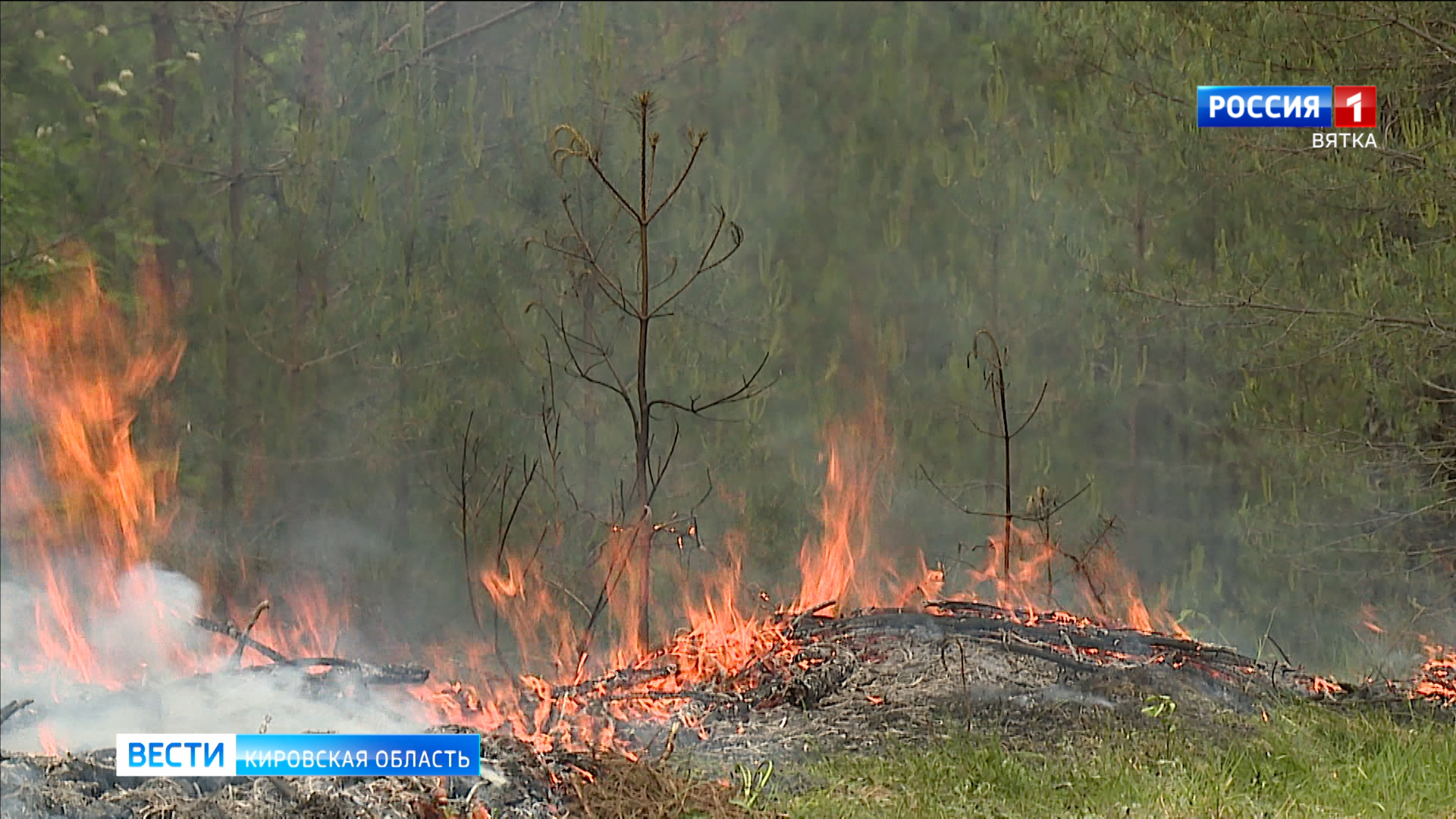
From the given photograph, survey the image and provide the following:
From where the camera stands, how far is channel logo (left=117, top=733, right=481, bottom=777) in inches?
155

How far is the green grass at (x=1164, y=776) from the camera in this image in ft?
13.8

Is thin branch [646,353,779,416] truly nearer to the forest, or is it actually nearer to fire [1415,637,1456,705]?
the forest

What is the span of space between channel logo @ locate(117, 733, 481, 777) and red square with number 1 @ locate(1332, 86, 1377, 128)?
207 inches

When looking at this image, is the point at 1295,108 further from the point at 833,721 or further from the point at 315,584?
the point at 315,584

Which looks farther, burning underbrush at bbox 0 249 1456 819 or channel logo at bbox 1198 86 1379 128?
channel logo at bbox 1198 86 1379 128

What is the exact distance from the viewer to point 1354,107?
697 centimetres

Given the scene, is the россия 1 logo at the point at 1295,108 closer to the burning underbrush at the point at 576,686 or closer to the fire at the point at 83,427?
the burning underbrush at the point at 576,686

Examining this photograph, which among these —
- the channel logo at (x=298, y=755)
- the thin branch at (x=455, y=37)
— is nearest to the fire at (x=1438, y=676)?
the channel logo at (x=298, y=755)

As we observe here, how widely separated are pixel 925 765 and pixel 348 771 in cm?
183

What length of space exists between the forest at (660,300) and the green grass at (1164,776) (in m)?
3.65

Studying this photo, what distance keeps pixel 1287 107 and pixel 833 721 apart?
4.39m

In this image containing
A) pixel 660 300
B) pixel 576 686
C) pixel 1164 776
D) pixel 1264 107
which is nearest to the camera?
pixel 1164 776

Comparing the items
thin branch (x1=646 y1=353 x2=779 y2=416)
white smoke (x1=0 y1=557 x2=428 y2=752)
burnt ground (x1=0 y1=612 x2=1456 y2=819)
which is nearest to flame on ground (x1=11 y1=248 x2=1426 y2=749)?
white smoke (x1=0 y1=557 x2=428 y2=752)

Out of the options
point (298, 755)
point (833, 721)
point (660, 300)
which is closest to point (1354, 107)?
point (833, 721)
